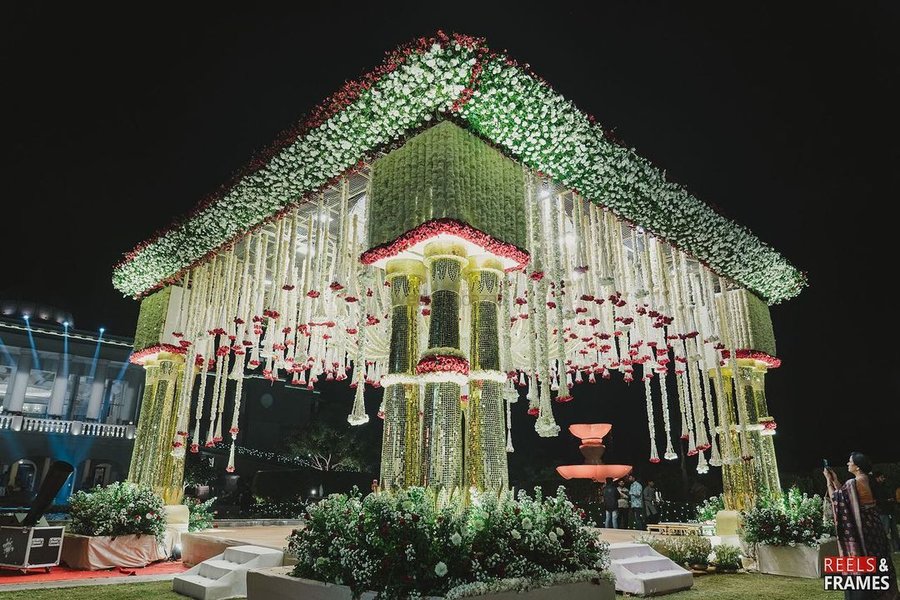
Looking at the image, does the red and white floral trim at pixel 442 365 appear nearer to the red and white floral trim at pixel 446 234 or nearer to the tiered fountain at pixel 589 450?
the red and white floral trim at pixel 446 234

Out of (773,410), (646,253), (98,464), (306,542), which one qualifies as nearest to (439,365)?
(306,542)

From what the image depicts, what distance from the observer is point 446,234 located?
20.0ft

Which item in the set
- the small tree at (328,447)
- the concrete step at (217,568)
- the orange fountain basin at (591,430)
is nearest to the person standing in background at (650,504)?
the orange fountain basin at (591,430)

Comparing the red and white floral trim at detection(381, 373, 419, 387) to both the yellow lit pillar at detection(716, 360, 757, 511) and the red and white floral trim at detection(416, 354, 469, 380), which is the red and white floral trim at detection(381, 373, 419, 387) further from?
the yellow lit pillar at detection(716, 360, 757, 511)

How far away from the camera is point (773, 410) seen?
17.7m

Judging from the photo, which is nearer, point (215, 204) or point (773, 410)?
point (215, 204)

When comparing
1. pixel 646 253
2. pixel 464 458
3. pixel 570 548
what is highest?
pixel 646 253

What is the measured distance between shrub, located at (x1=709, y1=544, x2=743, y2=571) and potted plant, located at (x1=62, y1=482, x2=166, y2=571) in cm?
968

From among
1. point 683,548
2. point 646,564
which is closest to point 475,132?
point 646,564

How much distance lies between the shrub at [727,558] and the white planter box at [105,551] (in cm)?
978

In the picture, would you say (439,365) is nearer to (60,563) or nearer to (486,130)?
(486,130)

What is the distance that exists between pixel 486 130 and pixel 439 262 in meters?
1.83

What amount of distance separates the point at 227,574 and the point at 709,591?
625 cm

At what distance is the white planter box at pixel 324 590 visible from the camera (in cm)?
455
